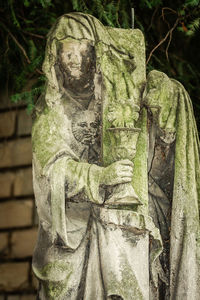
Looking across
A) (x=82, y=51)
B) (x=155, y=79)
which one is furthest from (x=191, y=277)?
(x=82, y=51)

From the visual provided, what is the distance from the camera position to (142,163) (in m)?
2.69

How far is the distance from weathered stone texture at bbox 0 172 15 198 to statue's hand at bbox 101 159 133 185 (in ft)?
8.73

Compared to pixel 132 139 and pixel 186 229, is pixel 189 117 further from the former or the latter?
pixel 186 229

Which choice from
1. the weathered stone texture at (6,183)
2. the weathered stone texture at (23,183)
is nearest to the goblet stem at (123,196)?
the weathered stone texture at (23,183)

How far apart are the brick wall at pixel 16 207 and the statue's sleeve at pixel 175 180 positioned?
226cm

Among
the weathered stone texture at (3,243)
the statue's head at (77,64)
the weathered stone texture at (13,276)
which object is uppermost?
the statue's head at (77,64)

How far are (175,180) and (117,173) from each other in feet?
1.10

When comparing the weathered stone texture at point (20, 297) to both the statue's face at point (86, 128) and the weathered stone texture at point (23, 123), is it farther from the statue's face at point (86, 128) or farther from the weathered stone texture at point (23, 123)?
the statue's face at point (86, 128)

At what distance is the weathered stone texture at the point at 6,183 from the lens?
511cm

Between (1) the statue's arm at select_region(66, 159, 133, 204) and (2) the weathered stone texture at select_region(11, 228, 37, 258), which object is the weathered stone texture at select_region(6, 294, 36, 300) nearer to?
(2) the weathered stone texture at select_region(11, 228, 37, 258)

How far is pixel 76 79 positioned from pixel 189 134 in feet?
1.95

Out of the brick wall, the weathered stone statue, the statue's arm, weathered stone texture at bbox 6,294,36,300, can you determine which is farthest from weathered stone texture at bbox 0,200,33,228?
the statue's arm

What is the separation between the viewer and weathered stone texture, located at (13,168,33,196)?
199 inches

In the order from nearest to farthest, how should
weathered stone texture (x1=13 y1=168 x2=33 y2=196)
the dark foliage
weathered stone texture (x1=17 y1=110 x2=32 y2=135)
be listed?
the dark foliage → weathered stone texture (x1=13 y1=168 x2=33 y2=196) → weathered stone texture (x1=17 y1=110 x2=32 y2=135)
